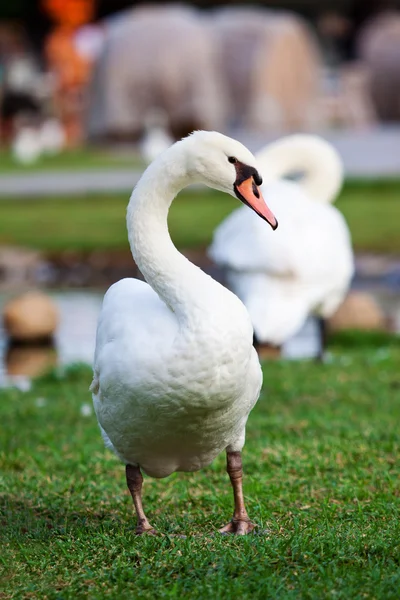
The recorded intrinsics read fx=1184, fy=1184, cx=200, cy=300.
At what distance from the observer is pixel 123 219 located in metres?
13.9

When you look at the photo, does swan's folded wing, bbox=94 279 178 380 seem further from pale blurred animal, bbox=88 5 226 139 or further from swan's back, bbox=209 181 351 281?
pale blurred animal, bbox=88 5 226 139

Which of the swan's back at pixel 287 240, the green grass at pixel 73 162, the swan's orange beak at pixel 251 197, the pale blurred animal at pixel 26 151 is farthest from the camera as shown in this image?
the pale blurred animal at pixel 26 151

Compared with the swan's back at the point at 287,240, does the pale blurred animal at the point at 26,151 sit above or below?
below

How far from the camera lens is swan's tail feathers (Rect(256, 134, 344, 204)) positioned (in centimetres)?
815

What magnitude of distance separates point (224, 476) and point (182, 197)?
38.3 feet

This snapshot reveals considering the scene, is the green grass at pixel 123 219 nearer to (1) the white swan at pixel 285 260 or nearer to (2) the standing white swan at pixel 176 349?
(1) the white swan at pixel 285 260

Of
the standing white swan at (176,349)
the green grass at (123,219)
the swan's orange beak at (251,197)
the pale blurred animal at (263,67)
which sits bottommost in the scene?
the pale blurred animal at (263,67)

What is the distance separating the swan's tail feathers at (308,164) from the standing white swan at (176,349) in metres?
4.30

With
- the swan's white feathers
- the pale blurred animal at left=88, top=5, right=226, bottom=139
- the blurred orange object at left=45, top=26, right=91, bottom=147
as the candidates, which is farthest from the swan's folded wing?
the blurred orange object at left=45, top=26, right=91, bottom=147

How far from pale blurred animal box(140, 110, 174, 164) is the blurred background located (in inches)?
2.2

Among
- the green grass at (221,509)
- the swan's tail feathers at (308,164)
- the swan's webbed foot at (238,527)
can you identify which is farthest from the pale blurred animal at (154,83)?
the swan's webbed foot at (238,527)

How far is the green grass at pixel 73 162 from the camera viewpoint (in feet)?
64.0

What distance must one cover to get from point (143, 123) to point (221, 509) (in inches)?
800

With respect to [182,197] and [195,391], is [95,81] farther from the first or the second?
[195,391]
